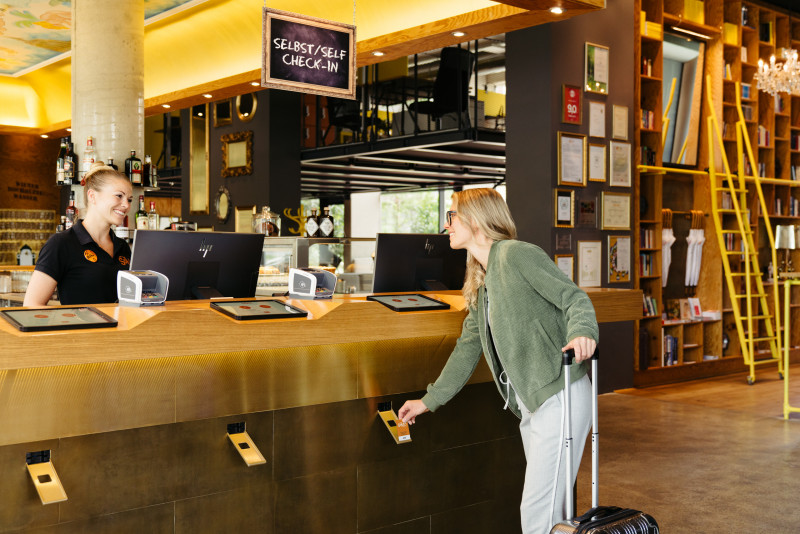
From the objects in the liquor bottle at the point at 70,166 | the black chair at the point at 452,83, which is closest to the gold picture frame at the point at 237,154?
the black chair at the point at 452,83

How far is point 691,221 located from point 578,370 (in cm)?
658

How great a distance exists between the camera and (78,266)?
337 centimetres

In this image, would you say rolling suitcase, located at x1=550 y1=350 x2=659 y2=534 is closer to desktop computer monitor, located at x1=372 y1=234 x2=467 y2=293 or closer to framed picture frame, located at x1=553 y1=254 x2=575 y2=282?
desktop computer monitor, located at x1=372 y1=234 x2=467 y2=293

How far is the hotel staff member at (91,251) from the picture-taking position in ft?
10.8

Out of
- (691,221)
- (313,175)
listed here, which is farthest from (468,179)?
(691,221)

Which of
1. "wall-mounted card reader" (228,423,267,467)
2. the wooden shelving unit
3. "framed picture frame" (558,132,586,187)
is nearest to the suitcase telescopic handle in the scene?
"wall-mounted card reader" (228,423,267,467)

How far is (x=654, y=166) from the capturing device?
7.87 m

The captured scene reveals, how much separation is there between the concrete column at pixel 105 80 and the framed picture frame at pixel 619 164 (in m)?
4.13

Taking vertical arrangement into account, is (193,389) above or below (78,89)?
below

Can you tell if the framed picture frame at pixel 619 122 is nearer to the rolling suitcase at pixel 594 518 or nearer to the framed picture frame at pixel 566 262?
the framed picture frame at pixel 566 262

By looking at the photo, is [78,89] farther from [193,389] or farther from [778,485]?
[778,485]

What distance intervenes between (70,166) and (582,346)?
421cm

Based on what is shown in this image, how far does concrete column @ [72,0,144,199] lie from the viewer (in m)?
5.50

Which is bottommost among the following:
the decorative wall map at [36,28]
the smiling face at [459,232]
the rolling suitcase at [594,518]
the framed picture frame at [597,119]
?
the rolling suitcase at [594,518]
